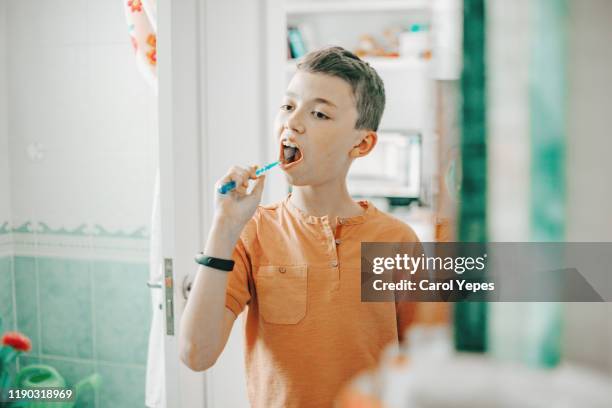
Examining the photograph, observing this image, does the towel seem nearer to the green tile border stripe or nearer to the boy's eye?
the green tile border stripe

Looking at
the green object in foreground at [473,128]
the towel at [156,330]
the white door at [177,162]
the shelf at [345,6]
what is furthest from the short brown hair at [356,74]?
the shelf at [345,6]

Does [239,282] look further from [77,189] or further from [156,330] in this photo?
[77,189]

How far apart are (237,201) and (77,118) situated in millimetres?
916

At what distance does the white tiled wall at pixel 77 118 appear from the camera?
4.35 feet

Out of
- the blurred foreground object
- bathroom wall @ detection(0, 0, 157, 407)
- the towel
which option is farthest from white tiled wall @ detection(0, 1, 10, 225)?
the blurred foreground object

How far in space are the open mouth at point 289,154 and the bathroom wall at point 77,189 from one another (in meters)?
0.77

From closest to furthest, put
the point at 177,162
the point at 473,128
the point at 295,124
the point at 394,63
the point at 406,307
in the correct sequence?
the point at 473,128, the point at 406,307, the point at 295,124, the point at 177,162, the point at 394,63

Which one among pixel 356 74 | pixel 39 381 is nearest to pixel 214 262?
pixel 356 74

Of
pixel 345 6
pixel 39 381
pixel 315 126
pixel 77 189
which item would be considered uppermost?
pixel 345 6

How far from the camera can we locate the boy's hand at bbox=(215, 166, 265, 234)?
0.61 m

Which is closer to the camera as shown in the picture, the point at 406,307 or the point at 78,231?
the point at 406,307

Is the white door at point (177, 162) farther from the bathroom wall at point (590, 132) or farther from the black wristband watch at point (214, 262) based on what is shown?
the bathroom wall at point (590, 132)

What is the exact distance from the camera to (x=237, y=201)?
0.62m

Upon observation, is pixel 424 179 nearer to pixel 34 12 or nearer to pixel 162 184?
pixel 162 184
